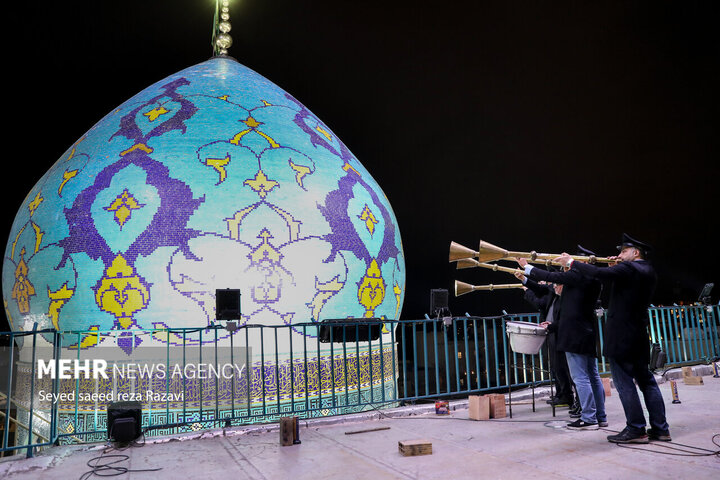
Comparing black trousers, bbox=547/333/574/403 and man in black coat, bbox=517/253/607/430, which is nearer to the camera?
man in black coat, bbox=517/253/607/430

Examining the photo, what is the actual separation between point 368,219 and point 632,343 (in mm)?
6377

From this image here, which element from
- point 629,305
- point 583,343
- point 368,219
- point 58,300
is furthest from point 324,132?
point 629,305

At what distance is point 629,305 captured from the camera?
4426mm

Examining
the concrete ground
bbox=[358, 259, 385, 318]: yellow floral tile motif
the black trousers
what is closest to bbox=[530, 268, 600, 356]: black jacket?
the concrete ground

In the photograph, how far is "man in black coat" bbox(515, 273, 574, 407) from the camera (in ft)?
19.3

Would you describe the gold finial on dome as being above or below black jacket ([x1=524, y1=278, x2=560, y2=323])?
above

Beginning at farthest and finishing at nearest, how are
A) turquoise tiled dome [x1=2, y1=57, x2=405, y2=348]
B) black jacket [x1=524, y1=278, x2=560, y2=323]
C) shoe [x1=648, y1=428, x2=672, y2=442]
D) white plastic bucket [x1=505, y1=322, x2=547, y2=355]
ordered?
turquoise tiled dome [x1=2, y1=57, x2=405, y2=348] → black jacket [x1=524, y1=278, x2=560, y2=323] → white plastic bucket [x1=505, y1=322, x2=547, y2=355] → shoe [x1=648, y1=428, x2=672, y2=442]

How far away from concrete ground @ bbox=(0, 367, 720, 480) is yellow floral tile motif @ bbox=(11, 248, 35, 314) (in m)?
5.54

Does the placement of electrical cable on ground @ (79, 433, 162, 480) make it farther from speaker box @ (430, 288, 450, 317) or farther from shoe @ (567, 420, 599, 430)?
speaker box @ (430, 288, 450, 317)

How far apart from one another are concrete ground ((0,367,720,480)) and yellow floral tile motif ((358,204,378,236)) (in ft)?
16.2

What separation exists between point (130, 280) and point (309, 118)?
5.13 meters

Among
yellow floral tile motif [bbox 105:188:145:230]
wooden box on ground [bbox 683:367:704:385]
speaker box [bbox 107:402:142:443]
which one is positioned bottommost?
wooden box on ground [bbox 683:367:704:385]

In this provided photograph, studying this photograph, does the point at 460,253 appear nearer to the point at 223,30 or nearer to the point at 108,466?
the point at 108,466

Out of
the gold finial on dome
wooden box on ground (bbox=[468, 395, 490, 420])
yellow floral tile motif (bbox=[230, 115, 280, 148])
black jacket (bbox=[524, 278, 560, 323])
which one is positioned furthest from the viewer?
the gold finial on dome
